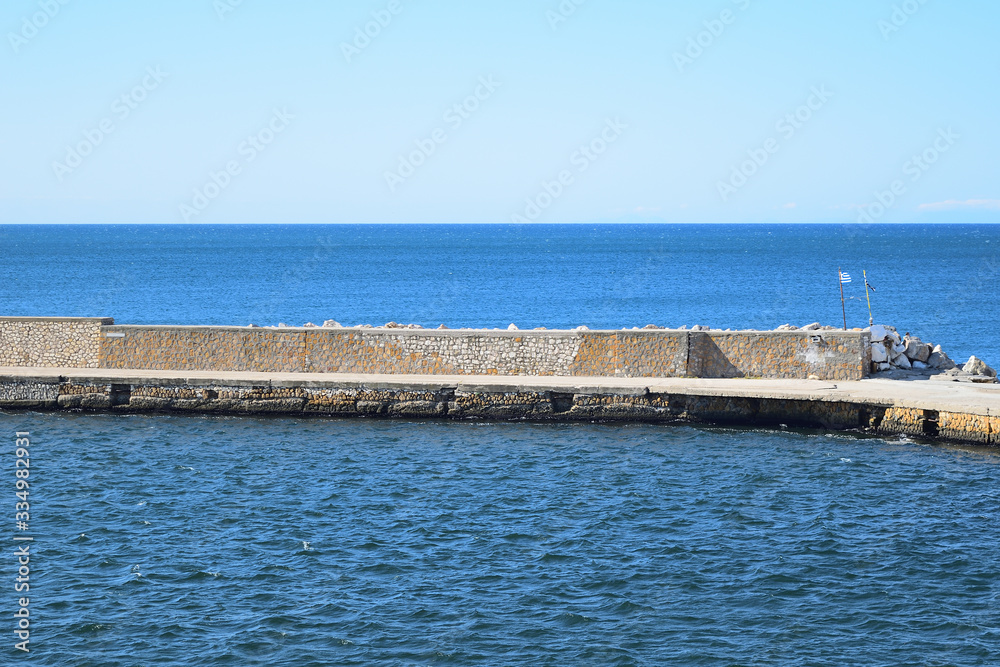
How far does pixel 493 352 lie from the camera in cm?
2191

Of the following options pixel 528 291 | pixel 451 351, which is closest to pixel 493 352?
pixel 451 351

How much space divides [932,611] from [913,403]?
8162 millimetres

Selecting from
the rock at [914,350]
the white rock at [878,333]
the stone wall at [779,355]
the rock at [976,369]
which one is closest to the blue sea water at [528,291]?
the rock at [976,369]

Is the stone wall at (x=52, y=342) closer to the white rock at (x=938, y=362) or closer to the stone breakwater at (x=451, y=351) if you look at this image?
the stone breakwater at (x=451, y=351)

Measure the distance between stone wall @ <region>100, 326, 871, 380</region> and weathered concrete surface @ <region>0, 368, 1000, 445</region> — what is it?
Result: 0.34 metres

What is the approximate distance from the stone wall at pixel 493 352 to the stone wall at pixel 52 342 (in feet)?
1.00

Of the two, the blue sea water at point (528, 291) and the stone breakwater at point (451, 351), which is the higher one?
the blue sea water at point (528, 291)

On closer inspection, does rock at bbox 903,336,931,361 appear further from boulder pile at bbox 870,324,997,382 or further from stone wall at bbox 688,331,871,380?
stone wall at bbox 688,331,871,380

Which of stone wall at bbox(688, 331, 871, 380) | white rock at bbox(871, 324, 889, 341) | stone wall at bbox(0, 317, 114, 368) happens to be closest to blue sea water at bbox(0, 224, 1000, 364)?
white rock at bbox(871, 324, 889, 341)

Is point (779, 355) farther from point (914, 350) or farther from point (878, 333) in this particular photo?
point (914, 350)

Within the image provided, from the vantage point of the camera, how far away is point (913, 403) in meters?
19.1

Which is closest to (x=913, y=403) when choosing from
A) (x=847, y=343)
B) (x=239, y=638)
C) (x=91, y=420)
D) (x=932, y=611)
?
(x=847, y=343)

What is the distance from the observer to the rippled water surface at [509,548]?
10.9 meters

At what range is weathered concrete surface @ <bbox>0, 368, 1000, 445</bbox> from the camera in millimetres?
19469
